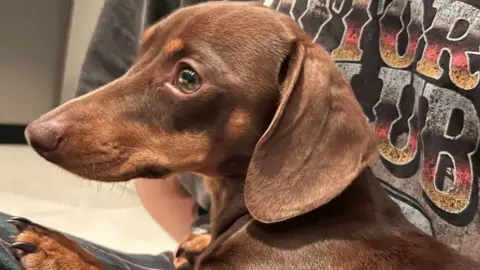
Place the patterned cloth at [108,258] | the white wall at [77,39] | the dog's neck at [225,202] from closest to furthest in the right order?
the patterned cloth at [108,258], the dog's neck at [225,202], the white wall at [77,39]

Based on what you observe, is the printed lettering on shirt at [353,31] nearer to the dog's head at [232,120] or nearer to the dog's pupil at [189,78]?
the dog's head at [232,120]

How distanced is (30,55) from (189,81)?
10.4ft

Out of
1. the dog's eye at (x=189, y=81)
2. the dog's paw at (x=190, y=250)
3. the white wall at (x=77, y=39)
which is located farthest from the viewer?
the white wall at (x=77, y=39)

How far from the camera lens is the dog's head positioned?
4.04 ft

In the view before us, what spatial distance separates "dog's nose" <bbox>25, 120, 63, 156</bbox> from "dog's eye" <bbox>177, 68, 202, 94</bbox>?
23cm

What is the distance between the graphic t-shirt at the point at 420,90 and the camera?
58.6 inches

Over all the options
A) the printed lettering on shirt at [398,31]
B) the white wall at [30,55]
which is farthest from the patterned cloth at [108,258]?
the white wall at [30,55]

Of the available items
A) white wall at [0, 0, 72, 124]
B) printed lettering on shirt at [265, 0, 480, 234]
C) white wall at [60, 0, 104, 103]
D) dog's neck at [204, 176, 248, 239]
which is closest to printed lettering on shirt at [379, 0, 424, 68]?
printed lettering on shirt at [265, 0, 480, 234]

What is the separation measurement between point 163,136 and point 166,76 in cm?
11

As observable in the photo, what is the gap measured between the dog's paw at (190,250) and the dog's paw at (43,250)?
36cm

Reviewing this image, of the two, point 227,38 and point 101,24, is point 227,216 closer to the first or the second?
point 227,38

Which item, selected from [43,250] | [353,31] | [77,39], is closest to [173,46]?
[43,250]

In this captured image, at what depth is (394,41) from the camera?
66.1 inches

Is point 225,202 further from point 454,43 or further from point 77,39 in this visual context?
Result: point 77,39
